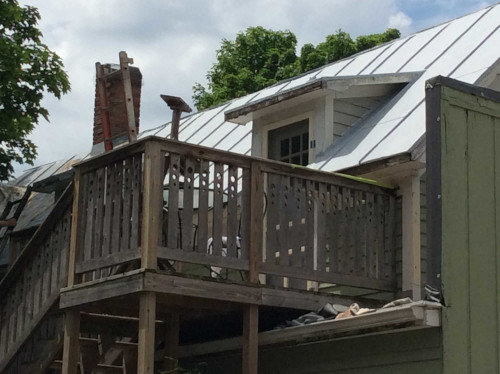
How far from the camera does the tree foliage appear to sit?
36844 mm

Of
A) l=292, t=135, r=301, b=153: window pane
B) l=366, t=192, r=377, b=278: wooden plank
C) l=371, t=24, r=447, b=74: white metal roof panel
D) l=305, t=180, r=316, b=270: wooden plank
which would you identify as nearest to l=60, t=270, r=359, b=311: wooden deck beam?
l=305, t=180, r=316, b=270: wooden plank

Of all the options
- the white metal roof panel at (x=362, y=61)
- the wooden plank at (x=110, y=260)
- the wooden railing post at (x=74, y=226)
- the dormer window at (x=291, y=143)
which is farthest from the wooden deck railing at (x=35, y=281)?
the white metal roof panel at (x=362, y=61)

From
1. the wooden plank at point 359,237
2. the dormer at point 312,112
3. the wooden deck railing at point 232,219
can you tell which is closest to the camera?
the wooden deck railing at point 232,219

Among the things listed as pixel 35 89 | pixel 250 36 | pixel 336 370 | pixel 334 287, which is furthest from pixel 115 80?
pixel 250 36

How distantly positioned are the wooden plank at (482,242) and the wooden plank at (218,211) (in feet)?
8.21

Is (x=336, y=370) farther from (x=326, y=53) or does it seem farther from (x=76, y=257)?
(x=326, y=53)

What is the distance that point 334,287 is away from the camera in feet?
44.8

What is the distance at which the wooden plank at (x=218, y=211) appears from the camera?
1130 centimetres

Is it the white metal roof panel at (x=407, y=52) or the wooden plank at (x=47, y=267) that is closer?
the wooden plank at (x=47, y=267)

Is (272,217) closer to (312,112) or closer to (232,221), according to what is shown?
A: (232,221)

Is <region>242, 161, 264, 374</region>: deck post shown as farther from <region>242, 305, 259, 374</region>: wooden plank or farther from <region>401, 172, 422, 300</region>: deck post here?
<region>401, 172, 422, 300</region>: deck post

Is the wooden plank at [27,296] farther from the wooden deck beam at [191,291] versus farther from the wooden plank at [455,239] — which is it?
the wooden plank at [455,239]

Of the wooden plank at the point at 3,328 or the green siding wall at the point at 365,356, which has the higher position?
the wooden plank at the point at 3,328

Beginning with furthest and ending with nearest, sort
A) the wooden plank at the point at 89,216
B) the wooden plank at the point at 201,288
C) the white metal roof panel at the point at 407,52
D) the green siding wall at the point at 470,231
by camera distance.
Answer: the white metal roof panel at the point at 407,52
the wooden plank at the point at 89,216
the wooden plank at the point at 201,288
the green siding wall at the point at 470,231
